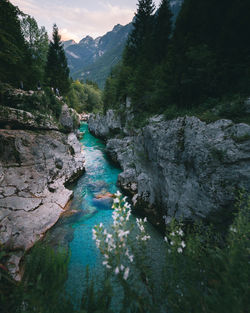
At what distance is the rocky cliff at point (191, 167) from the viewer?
476 centimetres

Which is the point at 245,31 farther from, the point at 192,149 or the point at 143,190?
the point at 143,190

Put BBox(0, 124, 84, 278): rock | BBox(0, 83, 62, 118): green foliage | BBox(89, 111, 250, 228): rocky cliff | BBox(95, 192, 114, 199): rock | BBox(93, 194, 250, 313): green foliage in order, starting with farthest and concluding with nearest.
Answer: BBox(95, 192, 114, 199): rock → BBox(0, 83, 62, 118): green foliage → BBox(0, 124, 84, 278): rock → BBox(89, 111, 250, 228): rocky cliff → BBox(93, 194, 250, 313): green foliage

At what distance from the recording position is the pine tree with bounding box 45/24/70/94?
2694 cm

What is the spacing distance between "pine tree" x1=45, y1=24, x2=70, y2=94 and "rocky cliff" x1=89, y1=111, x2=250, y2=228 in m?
26.9

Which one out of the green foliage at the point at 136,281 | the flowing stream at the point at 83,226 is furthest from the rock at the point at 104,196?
the green foliage at the point at 136,281

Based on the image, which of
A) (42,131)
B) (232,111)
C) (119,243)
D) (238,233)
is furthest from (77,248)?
(42,131)

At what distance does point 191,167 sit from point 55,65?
111ft

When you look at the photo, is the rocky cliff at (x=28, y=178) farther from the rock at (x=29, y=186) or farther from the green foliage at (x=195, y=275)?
the green foliage at (x=195, y=275)

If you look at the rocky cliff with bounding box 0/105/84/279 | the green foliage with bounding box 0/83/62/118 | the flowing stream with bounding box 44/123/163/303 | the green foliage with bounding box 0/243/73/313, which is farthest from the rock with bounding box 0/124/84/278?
the green foliage with bounding box 0/243/73/313

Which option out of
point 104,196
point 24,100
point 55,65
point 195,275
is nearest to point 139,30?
point 55,65

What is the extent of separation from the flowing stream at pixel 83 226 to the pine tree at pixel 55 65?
23356 mm

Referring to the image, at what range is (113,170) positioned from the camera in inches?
695

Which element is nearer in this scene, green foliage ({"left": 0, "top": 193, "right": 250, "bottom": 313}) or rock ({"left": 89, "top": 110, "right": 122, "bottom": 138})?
green foliage ({"left": 0, "top": 193, "right": 250, "bottom": 313})

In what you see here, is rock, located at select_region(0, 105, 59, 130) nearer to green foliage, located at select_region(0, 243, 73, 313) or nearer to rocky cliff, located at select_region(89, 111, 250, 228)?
rocky cliff, located at select_region(89, 111, 250, 228)
